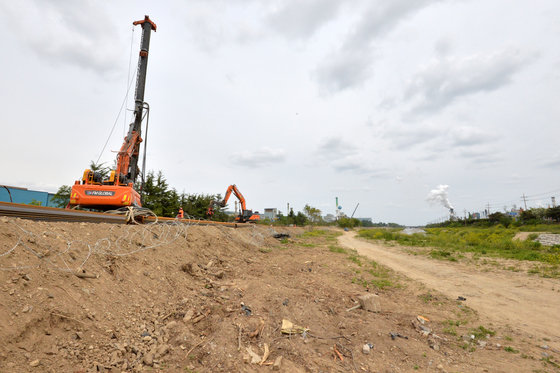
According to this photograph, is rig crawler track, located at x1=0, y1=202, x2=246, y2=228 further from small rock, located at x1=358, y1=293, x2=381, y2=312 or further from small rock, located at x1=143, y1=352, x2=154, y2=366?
small rock, located at x1=358, y1=293, x2=381, y2=312

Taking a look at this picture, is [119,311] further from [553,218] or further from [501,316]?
[553,218]

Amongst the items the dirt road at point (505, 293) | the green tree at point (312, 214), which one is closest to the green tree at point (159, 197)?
the dirt road at point (505, 293)

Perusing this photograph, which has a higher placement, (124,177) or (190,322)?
(124,177)

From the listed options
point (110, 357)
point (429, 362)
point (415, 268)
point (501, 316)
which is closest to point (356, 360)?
point (429, 362)

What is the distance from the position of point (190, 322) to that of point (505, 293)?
894 cm

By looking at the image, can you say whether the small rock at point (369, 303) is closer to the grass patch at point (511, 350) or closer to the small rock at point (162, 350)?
the grass patch at point (511, 350)

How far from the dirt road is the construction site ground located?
0.52ft

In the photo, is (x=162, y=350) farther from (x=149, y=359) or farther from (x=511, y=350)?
(x=511, y=350)

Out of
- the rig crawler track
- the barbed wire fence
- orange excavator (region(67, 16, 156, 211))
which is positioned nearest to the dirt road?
the barbed wire fence

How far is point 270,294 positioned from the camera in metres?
5.39

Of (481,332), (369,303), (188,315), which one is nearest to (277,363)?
(188,315)

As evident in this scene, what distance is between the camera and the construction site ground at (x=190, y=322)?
9.48ft

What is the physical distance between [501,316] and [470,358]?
9.06ft

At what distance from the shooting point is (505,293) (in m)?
8.01
